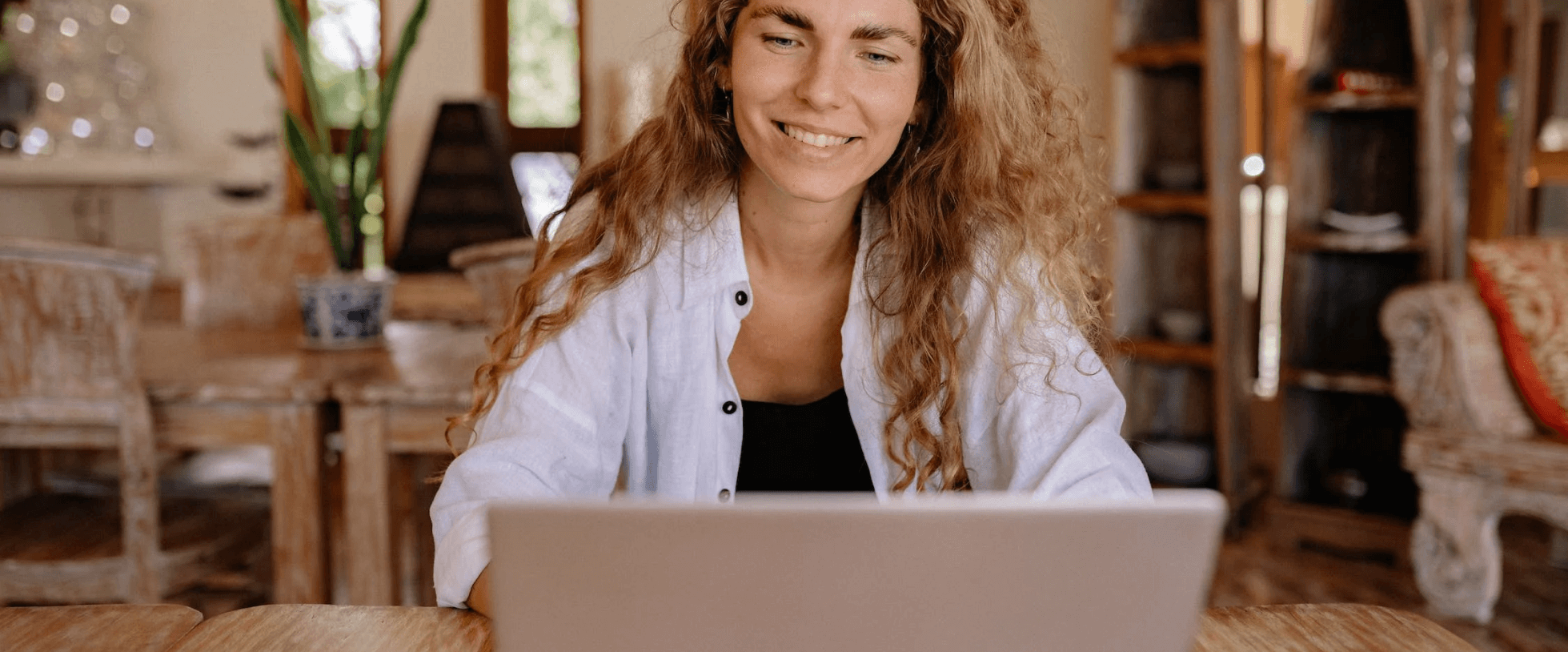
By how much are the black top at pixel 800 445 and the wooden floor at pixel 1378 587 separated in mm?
1308

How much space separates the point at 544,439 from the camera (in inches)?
42.9

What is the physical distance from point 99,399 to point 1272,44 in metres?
2.89

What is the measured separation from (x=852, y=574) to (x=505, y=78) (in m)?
4.52

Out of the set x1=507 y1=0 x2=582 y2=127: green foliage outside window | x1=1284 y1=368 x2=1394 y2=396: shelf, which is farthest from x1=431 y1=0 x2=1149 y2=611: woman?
x1=507 y1=0 x2=582 y2=127: green foliage outside window

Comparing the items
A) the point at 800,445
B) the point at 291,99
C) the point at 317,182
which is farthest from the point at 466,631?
the point at 291,99

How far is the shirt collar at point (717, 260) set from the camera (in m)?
1.27

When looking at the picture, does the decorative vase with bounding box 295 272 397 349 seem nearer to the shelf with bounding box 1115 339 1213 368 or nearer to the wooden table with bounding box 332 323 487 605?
the wooden table with bounding box 332 323 487 605

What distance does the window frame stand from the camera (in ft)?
15.4

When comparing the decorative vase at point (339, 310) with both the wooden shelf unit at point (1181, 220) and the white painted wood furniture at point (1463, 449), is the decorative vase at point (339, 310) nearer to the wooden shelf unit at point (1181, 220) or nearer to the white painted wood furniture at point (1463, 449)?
the wooden shelf unit at point (1181, 220)

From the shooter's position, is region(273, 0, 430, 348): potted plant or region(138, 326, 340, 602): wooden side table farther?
region(273, 0, 430, 348): potted plant

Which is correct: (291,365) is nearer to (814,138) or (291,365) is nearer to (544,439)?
(544,439)

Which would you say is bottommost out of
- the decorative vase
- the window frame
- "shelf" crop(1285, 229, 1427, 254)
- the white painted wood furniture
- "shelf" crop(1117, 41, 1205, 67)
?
the white painted wood furniture

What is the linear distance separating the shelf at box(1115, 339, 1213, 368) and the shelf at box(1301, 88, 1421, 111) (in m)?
0.71

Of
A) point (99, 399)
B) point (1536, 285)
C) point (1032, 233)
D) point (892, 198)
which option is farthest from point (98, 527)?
point (1536, 285)
